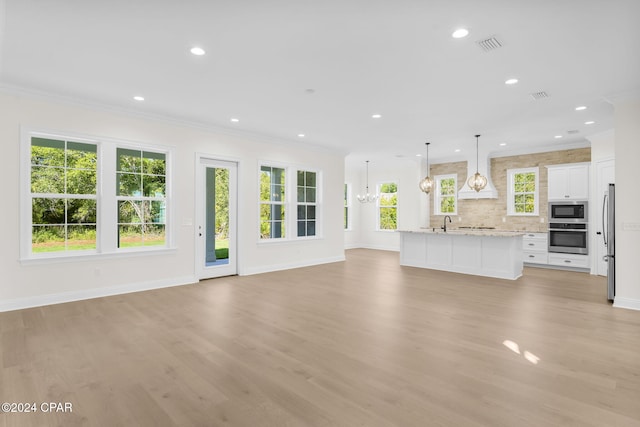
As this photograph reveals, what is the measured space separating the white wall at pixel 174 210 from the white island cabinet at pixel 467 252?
7.14ft

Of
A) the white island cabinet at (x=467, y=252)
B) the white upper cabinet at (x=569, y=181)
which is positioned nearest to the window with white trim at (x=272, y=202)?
the white island cabinet at (x=467, y=252)

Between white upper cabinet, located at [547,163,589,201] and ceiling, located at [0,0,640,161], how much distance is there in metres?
1.64

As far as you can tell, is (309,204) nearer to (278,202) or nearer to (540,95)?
(278,202)

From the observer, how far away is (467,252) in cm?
708

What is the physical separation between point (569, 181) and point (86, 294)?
31.2 feet

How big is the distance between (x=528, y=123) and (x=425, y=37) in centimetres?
408

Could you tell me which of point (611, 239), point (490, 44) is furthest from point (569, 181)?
point (490, 44)

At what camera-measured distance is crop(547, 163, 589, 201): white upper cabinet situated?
7293mm

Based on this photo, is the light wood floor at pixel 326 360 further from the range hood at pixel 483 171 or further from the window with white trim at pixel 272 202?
the range hood at pixel 483 171

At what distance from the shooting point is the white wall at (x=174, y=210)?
4.39 metres

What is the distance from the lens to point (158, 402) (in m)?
2.27

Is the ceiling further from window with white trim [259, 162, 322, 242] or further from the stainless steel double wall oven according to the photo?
the stainless steel double wall oven

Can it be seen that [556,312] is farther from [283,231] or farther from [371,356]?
[283,231]

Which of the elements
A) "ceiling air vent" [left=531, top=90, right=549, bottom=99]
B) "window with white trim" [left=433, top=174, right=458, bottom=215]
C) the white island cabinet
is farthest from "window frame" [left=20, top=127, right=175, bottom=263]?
"window with white trim" [left=433, top=174, right=458, bottom=215]
